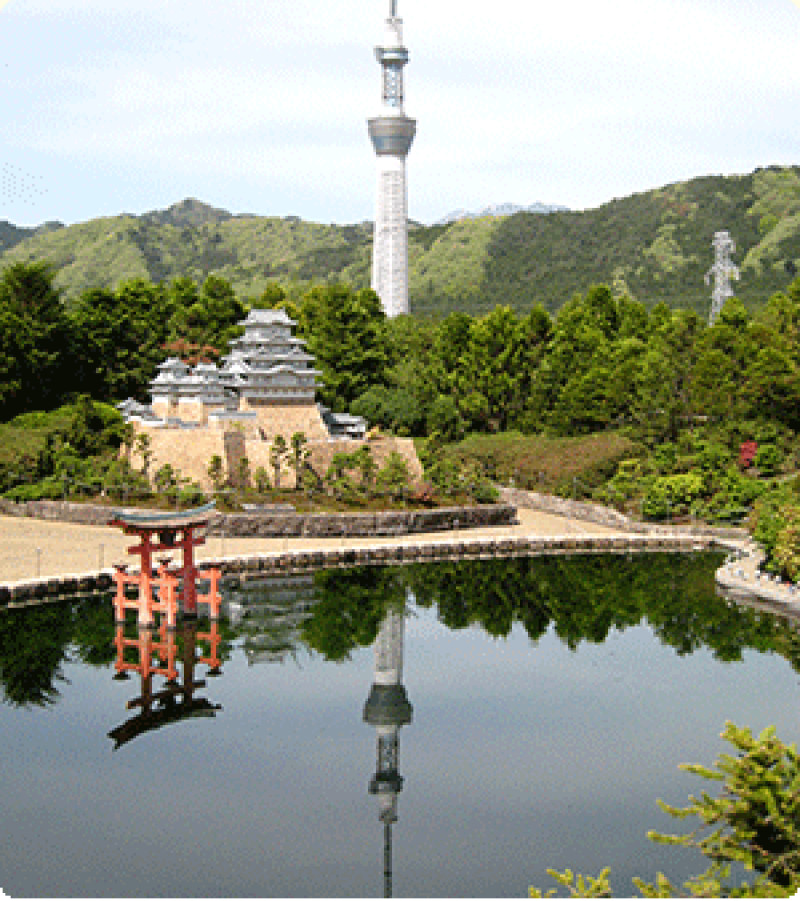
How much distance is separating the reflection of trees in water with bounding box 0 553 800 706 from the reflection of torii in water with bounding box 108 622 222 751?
0.48m

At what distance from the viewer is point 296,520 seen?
38.1m

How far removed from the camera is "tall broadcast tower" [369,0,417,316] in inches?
2916

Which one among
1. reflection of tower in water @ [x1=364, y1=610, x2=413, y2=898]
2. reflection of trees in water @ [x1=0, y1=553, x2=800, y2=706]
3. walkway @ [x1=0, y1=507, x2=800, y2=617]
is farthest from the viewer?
walkway @ [x1=0, y1=507, x2=800, y2=617]


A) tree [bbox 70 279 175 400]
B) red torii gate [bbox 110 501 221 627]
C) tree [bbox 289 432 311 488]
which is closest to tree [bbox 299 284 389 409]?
tree [bbox 70 279 175 400]

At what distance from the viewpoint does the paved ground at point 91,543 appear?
104ft

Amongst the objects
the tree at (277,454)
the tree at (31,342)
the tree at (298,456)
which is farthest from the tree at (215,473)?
the tree at (31,342)

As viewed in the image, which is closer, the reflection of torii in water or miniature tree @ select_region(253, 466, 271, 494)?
the reflection of torii in water

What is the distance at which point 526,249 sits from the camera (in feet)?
368

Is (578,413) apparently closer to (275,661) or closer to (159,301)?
(159,301)

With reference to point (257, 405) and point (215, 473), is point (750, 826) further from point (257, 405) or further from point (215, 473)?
point (257, 405)

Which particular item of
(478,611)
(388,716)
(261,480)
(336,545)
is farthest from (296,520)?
(388,716)

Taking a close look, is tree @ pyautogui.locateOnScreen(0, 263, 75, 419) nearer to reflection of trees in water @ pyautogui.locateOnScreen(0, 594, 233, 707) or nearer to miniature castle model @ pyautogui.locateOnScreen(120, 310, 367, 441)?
miniature castle model @ pyautogui.locateOnScreen(120, 310, 367, 441)

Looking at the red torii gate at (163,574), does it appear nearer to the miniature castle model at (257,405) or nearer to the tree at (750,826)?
the miniature castle model at (257,405)

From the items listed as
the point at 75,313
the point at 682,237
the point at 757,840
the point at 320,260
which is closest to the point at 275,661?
the point at 757,840
